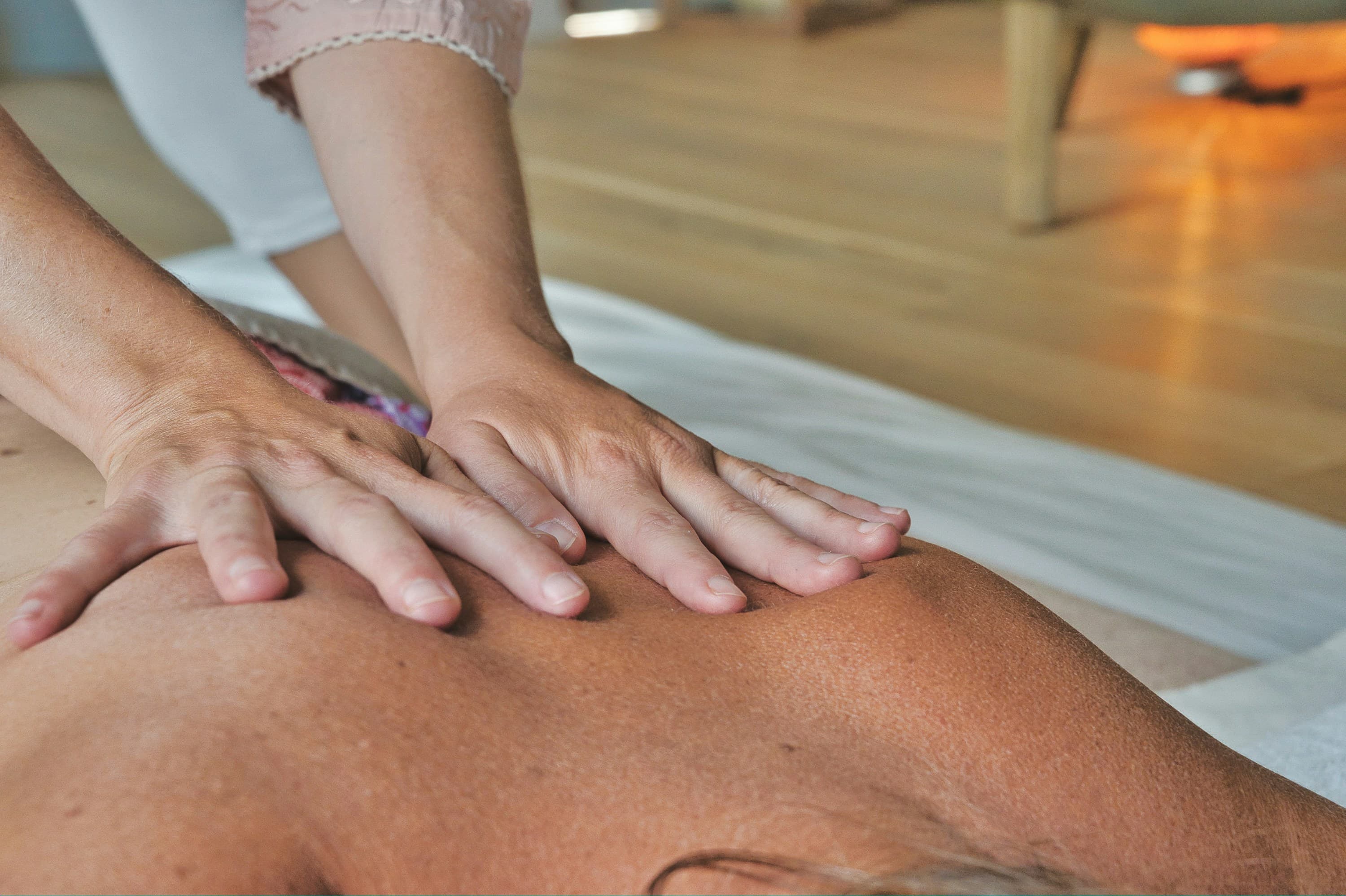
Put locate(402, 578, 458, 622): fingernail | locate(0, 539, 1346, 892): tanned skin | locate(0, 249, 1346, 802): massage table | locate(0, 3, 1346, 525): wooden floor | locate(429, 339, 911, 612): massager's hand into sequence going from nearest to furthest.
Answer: locate(0, 539, 1346, 892): tanned skin
locate(402, 578, 458, 622): fingernail
locate(429, 339, 911, 612): massager's hand
locate(0, 249, 1346, 802): massage table
locate(0, 3, 1346, 525): wooden floor

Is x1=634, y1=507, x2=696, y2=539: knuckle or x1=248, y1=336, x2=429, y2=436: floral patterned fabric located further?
x1=248, y1=336, x2=429, y2=436: floral patterned fabric

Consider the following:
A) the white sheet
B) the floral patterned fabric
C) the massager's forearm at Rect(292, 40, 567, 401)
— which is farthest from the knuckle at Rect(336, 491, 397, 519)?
the white sheet

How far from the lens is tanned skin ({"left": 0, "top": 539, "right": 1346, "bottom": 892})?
43cm

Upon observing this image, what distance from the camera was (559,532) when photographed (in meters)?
0.65

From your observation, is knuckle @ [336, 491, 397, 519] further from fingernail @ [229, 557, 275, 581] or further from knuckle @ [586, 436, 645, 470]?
knuckle @ [586, 436, 645, 470]

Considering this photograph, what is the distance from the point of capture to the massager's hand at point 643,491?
642 mm

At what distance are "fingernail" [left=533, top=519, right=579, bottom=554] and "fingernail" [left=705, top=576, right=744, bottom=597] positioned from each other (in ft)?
0.24

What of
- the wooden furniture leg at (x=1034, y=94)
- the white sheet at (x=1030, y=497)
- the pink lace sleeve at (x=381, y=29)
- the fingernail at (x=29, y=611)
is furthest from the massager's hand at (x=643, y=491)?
the wooden furniture leg at (x=1034, y=94)

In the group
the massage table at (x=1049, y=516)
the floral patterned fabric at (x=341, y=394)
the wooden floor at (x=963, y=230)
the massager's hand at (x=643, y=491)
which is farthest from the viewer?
the wooden floor at (x=963, y=230)

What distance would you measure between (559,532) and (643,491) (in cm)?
6

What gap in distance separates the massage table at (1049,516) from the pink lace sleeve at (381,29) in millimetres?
209

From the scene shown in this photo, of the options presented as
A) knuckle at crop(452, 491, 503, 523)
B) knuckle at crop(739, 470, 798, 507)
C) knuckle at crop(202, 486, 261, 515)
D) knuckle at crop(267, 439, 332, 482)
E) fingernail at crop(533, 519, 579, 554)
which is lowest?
knuckle at crop(739, 470, 798, 507)

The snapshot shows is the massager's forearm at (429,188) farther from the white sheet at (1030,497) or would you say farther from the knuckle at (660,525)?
the white sheet at (1030,497)

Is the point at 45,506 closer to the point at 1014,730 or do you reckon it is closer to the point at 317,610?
the point at 317,610
